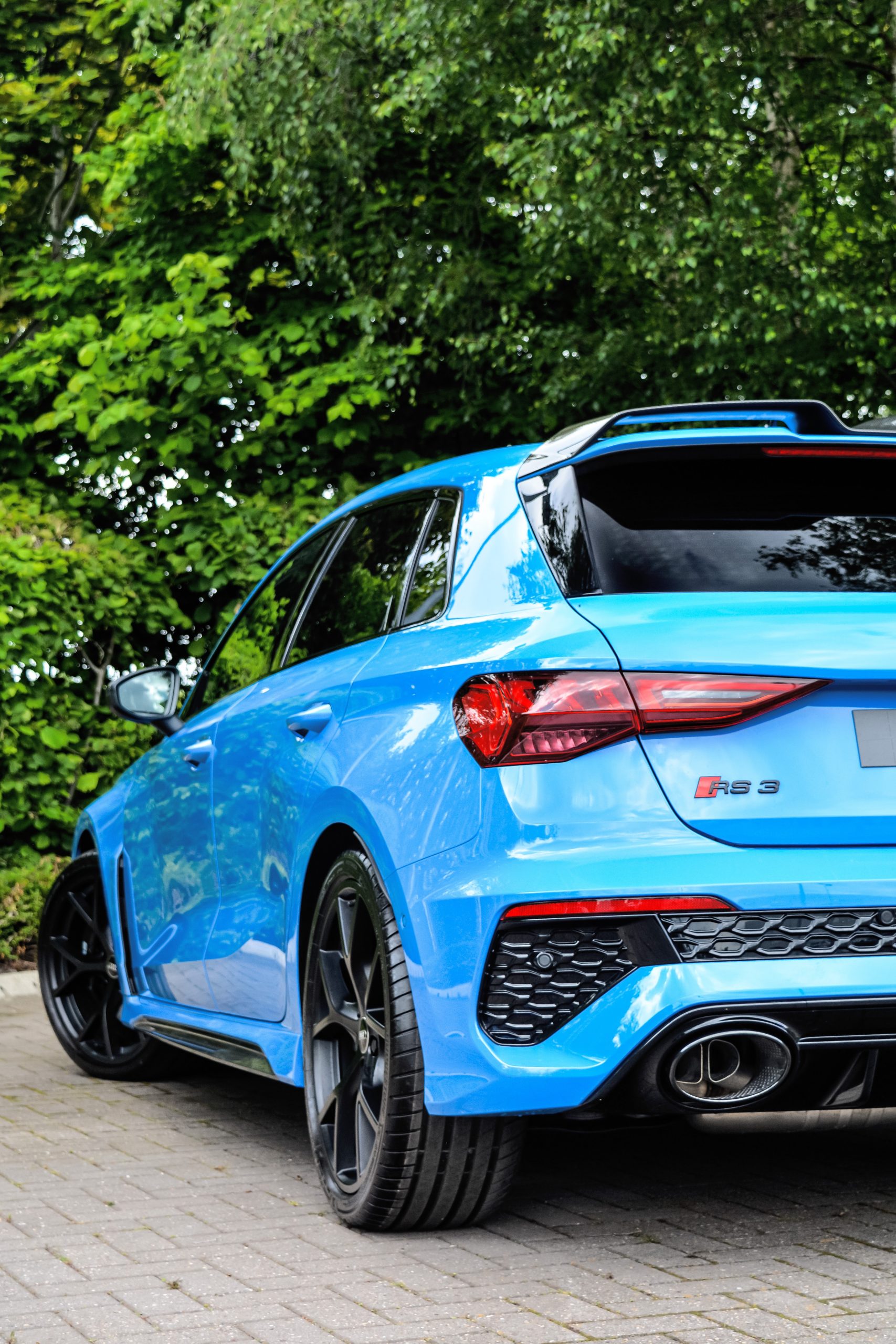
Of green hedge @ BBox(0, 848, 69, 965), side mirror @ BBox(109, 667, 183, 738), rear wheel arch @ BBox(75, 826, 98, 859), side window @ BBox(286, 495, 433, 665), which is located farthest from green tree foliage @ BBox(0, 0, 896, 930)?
side window @ BBox(286, 495, 433, 665)

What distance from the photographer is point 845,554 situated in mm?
3840

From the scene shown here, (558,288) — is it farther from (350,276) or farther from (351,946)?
(351,946)

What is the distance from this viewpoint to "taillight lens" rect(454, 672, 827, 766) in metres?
3.47

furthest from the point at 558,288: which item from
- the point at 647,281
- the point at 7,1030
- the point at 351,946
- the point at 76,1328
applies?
the point at 76,1328

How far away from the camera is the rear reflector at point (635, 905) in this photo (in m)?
3.42

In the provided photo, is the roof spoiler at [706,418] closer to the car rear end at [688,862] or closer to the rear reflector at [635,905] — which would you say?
the car rear end at [688,862]

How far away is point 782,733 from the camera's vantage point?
348 cm

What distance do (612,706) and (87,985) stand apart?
3.98 meters

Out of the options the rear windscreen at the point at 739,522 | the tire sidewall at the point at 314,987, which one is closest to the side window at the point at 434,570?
the rear windscreen at the point at 739,522

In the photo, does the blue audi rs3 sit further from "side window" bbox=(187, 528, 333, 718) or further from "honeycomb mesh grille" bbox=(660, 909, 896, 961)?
"side window" bbox=(187, 528, 333, 718)

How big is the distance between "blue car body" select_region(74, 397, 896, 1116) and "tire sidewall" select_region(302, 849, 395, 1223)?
78 millimetres

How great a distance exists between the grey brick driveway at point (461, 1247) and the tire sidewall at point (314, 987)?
0.31ft

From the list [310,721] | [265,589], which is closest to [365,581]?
[310,721]

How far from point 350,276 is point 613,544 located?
9343mm
